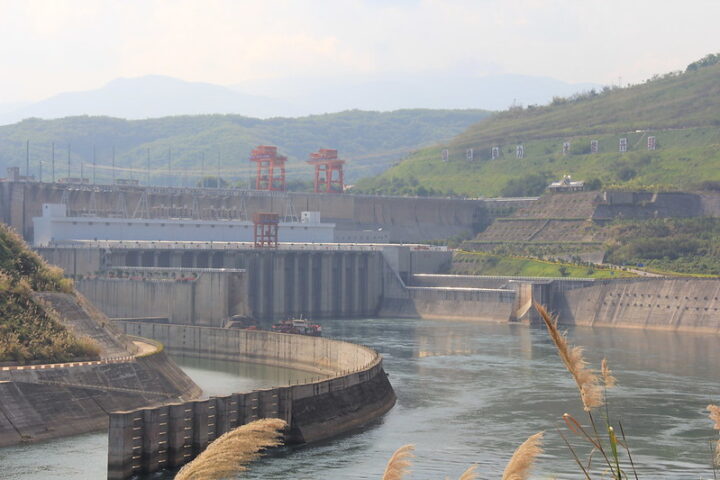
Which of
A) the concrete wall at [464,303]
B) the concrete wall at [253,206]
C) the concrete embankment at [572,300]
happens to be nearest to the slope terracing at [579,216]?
the concrete wall at [253,206]

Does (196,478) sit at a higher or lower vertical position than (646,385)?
→ higher

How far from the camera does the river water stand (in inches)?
1986

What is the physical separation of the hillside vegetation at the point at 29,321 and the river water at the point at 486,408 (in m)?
7.60

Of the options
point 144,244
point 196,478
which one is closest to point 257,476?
point 196,478

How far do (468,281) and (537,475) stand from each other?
99.5m

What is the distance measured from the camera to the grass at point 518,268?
148000 millimetres

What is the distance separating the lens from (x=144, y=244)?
463 ft

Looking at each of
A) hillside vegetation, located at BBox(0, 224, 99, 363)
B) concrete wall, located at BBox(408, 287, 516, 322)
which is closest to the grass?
concrete wall, located at BBox(408, 287, 516, 322)

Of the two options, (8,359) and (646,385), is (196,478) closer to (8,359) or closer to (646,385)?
(8,359)

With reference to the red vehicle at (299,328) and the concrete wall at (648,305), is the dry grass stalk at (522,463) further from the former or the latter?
the concrete wall at (648,305)

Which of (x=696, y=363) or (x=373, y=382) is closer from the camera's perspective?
(x=373, y=382)

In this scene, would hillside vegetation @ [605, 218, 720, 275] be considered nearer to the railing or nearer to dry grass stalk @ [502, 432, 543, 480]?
the railing

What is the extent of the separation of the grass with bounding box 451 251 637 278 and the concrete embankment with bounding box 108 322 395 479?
216 ft

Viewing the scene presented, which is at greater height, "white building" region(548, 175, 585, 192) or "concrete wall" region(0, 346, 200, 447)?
"white building" region(548, 175, 585, 192)
